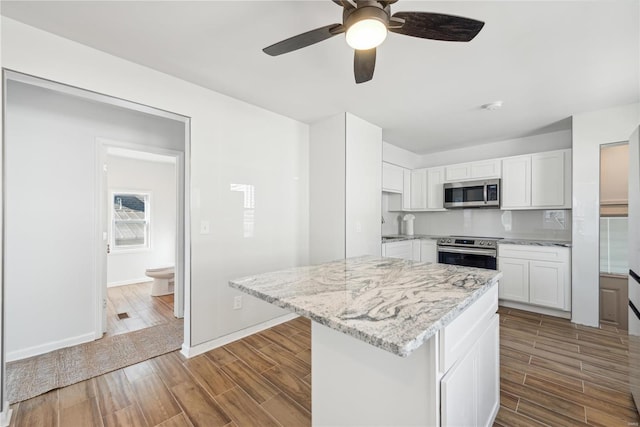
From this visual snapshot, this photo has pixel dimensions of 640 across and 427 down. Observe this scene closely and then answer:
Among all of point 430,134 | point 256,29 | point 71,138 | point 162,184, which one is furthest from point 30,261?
point 430,134

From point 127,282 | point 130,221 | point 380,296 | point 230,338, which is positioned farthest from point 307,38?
point 127,282

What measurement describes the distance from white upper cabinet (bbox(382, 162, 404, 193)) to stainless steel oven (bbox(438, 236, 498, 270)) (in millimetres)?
1106

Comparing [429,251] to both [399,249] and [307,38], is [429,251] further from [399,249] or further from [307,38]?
[307,38]

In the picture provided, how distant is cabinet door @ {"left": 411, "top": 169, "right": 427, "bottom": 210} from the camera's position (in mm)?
4684

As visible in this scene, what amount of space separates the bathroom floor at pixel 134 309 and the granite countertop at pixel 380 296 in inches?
99.0

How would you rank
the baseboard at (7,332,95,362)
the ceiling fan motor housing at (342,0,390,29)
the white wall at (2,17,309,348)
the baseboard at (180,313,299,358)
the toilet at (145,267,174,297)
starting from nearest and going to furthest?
the ceiling fan motor housing at (342,0,390,29), the white wall at (2,17,309,348), the baseboard at (7,332,95,362), the baseboard at (180,313,299,358), the toilet at (145,267,174,297)

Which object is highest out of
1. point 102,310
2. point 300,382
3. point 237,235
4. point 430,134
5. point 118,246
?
point 430,134

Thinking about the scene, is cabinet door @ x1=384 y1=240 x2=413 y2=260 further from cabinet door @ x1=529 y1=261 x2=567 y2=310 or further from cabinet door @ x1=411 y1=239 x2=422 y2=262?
cabinet door @ x1=529 y1=261 x2=567 y2=310

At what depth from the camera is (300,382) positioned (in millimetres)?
2035

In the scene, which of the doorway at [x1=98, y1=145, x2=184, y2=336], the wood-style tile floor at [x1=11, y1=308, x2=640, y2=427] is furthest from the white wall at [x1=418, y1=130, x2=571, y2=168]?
the doorway at [x1=98, y1=145, x2=184, y2=336]

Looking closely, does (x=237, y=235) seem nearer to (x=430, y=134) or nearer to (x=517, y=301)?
(x=430, y=134)

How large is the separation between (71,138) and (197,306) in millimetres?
2063

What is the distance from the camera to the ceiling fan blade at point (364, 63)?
1526 millimetres

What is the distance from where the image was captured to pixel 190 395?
1888mm
